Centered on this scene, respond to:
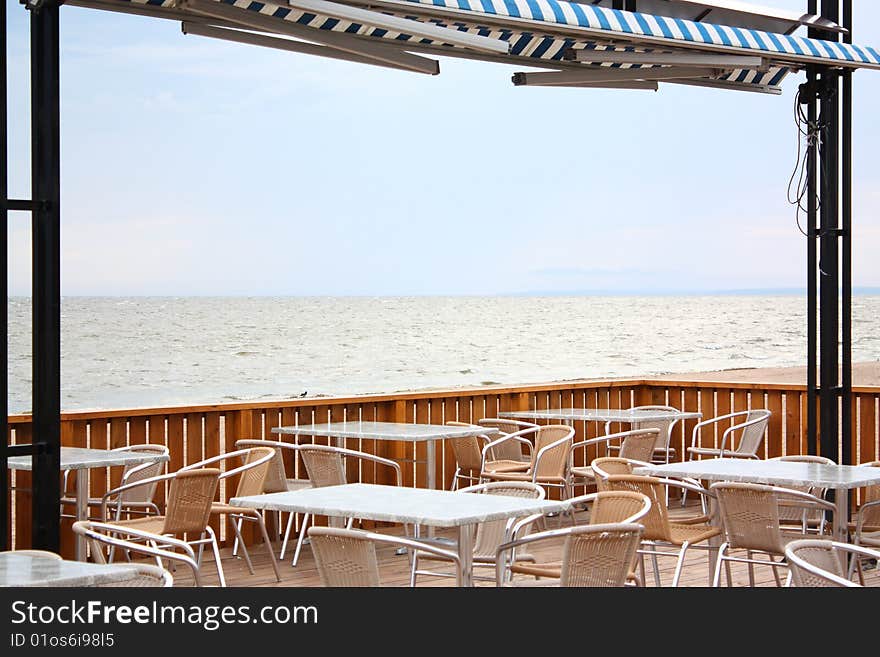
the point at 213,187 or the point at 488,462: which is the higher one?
the point at 213,187

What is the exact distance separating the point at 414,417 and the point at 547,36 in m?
4.00

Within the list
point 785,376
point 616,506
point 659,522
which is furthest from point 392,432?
point 785,376

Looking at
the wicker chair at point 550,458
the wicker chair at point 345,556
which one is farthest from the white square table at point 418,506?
the wicker chair at point 550,458

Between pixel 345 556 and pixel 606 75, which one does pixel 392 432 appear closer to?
pixel 606 75

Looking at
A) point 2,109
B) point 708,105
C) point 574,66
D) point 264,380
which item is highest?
point 708,105

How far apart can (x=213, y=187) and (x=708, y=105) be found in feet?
65.4

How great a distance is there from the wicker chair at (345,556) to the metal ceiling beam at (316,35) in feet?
8.20

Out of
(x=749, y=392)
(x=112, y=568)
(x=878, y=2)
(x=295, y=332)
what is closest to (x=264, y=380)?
(x=295, y=332)

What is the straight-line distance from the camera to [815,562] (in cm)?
440

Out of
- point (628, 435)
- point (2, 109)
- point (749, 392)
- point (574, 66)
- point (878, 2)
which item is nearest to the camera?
point (2, 109)

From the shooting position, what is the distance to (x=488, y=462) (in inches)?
383

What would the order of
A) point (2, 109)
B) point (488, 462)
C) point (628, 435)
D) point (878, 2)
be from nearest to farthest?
point (2, 109)
point (628, 435)
point (488, 462)
point (878, 2)

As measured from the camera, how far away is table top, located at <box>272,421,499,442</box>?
855cm
